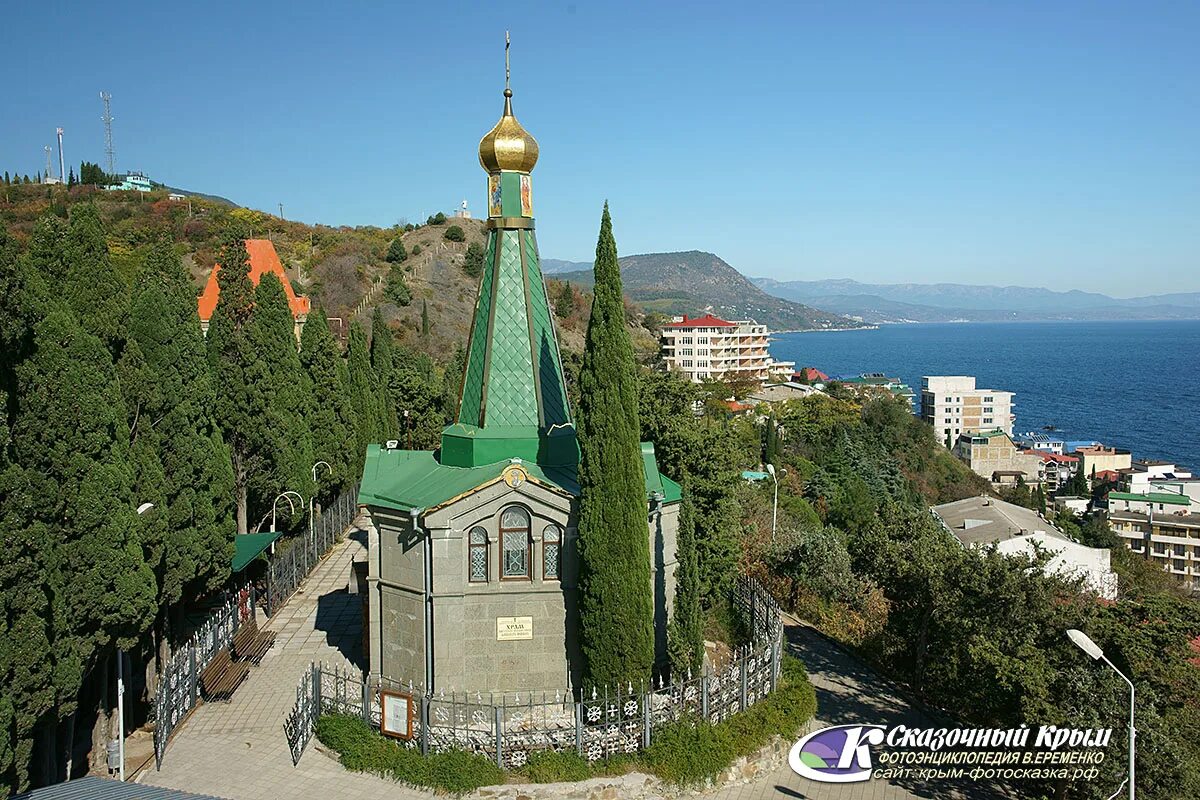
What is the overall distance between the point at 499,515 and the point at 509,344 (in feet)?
12.3

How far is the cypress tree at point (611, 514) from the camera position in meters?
16.0

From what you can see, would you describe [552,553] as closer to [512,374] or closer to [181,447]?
[512,374]

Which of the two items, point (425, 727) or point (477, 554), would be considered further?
point (477, 554)

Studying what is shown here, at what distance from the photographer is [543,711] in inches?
658

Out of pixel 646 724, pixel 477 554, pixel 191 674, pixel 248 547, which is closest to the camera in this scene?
pixel 646 724

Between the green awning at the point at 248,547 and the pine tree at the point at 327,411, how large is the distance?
22.7 ft

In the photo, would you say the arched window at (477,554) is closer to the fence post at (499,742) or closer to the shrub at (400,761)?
the fence post at (499,742)

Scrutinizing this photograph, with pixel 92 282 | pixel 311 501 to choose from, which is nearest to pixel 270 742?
pixel 92 282

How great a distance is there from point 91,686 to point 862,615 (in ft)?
60.3

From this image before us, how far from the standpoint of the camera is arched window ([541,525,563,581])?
1705 cm

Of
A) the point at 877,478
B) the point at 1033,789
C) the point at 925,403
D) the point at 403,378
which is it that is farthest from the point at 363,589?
the point at 925,403

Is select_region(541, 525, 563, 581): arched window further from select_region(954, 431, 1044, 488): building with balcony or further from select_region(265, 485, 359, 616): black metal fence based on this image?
select_region(954, 431, 1044, 488): building with balcony

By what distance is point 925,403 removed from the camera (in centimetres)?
11862

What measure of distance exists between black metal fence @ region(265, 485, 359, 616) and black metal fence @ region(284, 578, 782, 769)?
26.2 ft
